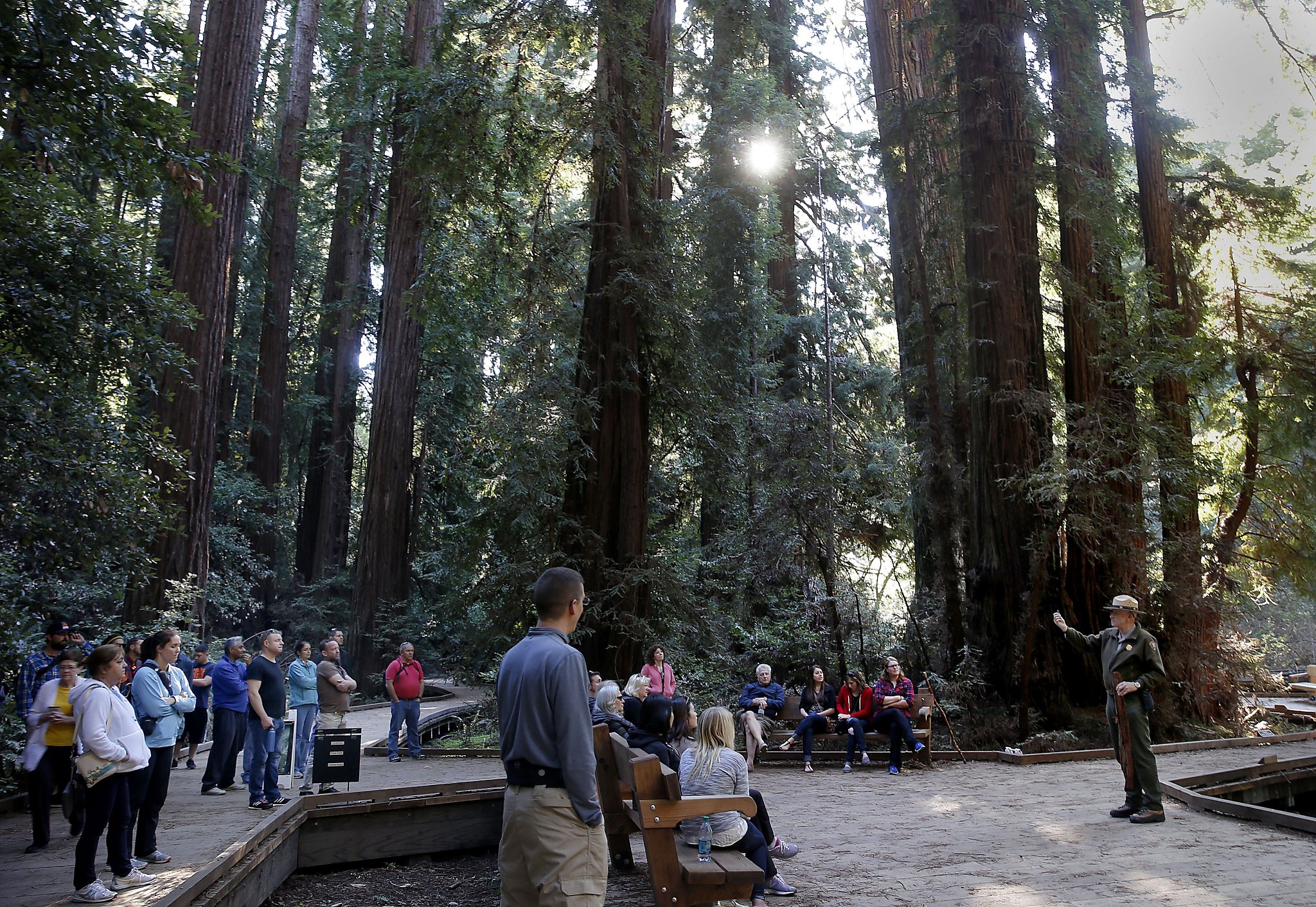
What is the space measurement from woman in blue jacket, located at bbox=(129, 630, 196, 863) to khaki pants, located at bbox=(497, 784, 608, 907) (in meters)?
3.77

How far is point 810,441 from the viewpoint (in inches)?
664

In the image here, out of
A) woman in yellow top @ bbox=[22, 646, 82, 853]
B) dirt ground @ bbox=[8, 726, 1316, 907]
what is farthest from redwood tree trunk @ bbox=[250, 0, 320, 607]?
woman in yellow top @ bbox=[22, 646, 82, 853]

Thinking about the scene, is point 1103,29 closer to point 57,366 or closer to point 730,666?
point 730,666

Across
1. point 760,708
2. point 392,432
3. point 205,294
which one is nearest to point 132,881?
→ point 760,708

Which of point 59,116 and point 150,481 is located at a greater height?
point 59,116

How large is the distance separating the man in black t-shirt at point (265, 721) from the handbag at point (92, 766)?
9.56 ft

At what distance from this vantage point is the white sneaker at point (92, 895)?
5.40m

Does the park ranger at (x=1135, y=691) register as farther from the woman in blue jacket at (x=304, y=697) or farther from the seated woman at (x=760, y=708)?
the woman in blue jacket at (x=304, y=697)

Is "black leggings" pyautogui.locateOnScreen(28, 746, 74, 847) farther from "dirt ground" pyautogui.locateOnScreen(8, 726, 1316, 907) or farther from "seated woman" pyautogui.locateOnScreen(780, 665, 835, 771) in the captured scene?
"seated woman" pyautogui.locateOnScreen(780, 665, 835, 771)

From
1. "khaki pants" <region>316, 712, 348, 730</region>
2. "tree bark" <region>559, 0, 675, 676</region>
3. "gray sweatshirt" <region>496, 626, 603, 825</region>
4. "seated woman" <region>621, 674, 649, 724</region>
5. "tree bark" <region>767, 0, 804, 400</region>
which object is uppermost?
"tree bark" <region>767, 0, 804, 400</region>

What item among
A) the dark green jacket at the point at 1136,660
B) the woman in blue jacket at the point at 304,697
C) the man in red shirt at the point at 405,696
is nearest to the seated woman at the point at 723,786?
the dark green jacket at the point at 1136,660

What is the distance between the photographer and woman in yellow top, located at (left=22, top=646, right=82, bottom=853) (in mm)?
6723

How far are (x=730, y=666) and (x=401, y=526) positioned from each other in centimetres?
1021

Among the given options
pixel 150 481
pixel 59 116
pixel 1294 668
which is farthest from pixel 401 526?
pixel 1294 668
